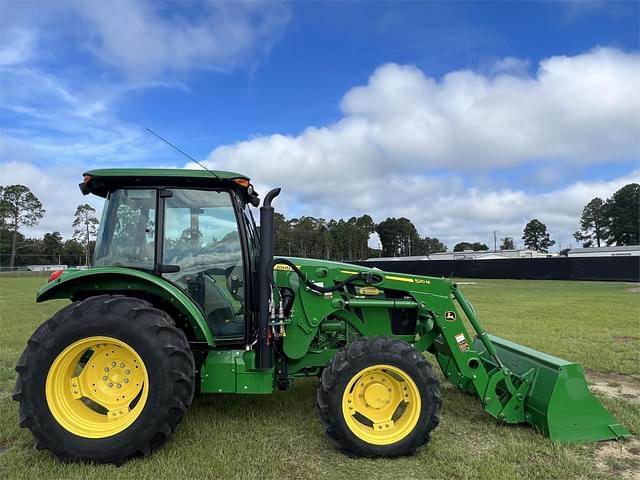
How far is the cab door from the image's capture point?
3.99 meters

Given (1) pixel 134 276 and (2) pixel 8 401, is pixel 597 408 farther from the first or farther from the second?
(2) pixel 8 401

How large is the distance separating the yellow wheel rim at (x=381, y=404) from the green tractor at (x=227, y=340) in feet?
0.04

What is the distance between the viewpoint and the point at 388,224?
100 metres

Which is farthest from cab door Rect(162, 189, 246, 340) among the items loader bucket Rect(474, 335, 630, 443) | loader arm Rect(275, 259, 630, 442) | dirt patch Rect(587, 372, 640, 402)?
dirt patch Rect(587, 372, 640, 402)

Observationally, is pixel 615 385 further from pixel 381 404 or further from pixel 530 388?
pixel 381 404

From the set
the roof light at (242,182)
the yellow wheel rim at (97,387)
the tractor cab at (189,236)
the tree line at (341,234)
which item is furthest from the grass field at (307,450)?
the tree line at (341,234)

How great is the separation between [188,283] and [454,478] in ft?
8.36

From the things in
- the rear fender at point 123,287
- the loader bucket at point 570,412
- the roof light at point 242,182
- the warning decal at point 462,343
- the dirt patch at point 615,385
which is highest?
the roof light at point 242,182

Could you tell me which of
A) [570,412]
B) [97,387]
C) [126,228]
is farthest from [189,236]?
[570,412]

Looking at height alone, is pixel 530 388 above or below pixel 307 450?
above

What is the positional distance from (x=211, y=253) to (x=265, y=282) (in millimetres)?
614

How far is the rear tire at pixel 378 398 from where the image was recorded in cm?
356

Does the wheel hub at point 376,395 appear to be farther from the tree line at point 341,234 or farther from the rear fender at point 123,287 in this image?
the tree line at point 341,234

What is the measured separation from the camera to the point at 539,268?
105 feet
